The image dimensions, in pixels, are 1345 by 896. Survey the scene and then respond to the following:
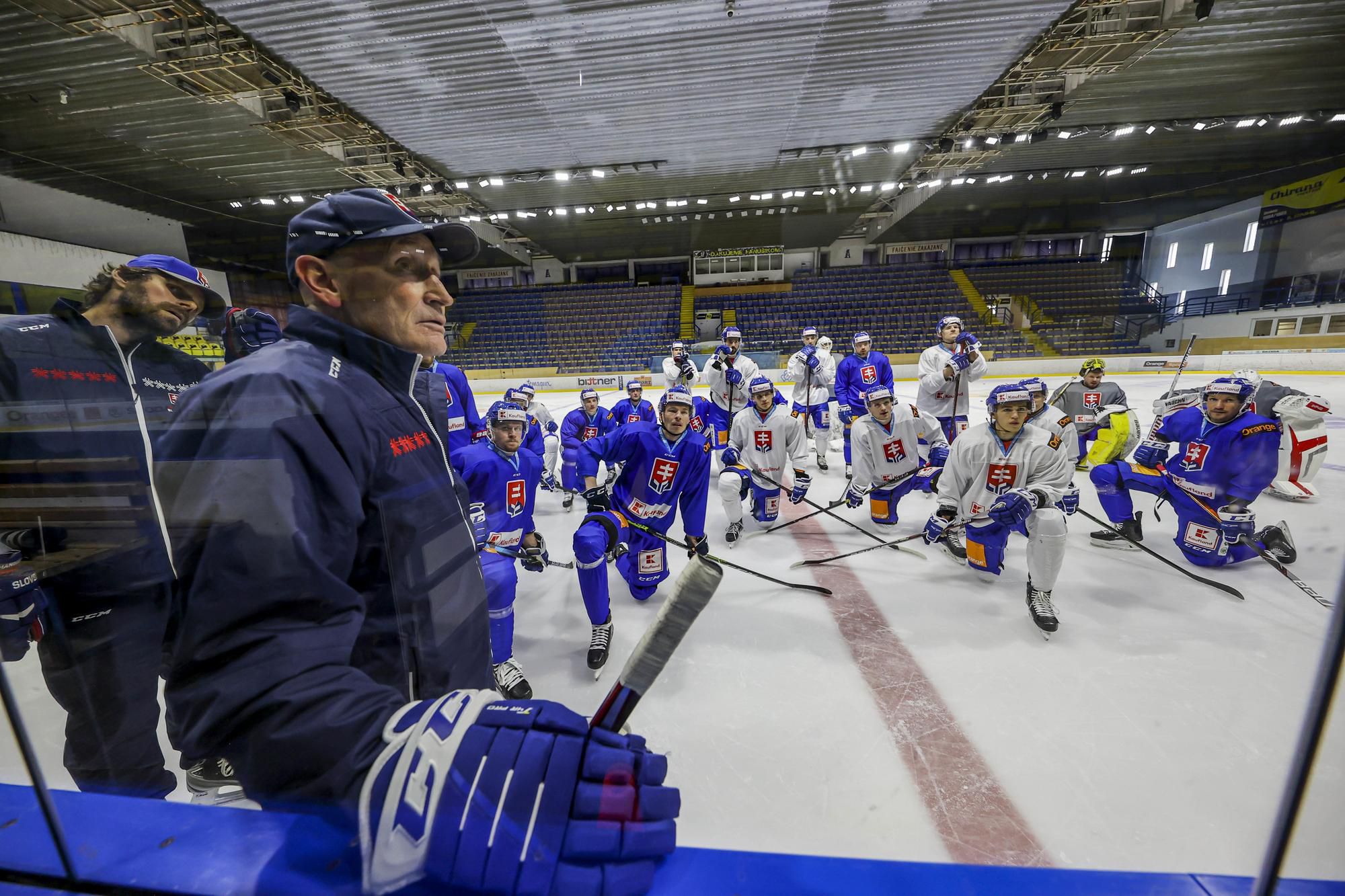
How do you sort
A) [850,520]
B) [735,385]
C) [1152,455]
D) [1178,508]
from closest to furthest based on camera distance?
[1178,508], [1152,455], [850,520], [735,385]

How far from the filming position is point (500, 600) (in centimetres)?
208

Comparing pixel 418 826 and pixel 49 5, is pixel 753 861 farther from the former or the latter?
pixel 49 5

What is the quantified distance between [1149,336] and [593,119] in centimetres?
765

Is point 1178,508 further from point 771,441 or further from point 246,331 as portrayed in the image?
point 246,331

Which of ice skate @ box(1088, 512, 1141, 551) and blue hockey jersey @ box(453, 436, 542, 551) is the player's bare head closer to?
blue hockey jersey @ box(453, 436, 542, 551)

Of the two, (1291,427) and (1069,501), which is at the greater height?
(1291,427)

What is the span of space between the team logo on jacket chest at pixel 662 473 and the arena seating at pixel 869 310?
4.34 meters

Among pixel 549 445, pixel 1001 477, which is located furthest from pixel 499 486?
pixel 1001 477

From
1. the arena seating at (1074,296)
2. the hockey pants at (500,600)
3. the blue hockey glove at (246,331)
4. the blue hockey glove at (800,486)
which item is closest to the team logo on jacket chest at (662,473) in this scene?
the hockey pants at (500,600)

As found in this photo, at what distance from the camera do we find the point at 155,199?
889 mm

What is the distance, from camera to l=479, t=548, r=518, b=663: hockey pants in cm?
206

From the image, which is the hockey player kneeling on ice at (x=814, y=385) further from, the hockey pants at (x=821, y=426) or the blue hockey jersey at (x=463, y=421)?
the blue hockey jersey at (x=463, y=421)

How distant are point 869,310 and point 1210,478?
5735 millimetres

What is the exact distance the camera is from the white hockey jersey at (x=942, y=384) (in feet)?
17.4
